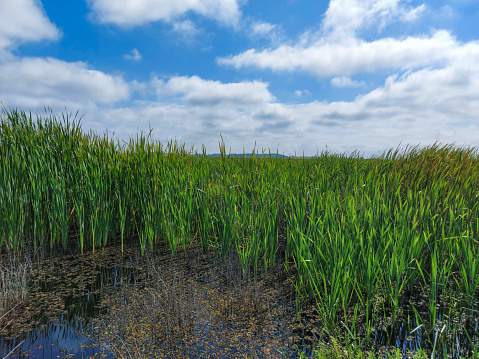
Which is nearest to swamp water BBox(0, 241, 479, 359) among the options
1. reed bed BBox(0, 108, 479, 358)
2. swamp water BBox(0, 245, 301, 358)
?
swamp water BBox(0, 245, 301, 358)

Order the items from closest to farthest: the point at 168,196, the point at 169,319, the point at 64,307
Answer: the point at 169,319
the point at 64,307
the point at 168,196

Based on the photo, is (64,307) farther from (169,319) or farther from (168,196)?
(168,196)

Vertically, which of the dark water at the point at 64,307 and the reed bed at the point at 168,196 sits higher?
the reed bed at the point at 168,196

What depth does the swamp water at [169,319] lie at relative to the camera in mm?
1753

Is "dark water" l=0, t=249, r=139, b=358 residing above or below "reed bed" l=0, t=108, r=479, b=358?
below

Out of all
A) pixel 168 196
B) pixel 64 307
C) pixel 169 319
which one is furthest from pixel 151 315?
pixel 168 196

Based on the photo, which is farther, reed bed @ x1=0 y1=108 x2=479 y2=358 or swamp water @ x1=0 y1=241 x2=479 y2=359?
reed bed @ x1=0 y1=108 x2=479 y2=358

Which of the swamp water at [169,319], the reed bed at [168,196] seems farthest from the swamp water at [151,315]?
the reed bed at [168,196]

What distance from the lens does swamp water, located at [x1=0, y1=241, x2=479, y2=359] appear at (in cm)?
175

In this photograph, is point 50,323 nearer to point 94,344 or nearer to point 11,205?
point 94,344

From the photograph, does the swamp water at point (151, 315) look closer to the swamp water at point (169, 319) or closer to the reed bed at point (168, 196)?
the swamp water at point (169, 319)

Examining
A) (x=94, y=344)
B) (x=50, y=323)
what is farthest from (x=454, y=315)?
(x=50, y=323)

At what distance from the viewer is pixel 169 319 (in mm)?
1935

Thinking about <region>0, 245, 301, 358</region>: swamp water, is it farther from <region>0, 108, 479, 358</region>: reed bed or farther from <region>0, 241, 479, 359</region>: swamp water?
<region>0, 108, 479, 358</region>: reed bed
